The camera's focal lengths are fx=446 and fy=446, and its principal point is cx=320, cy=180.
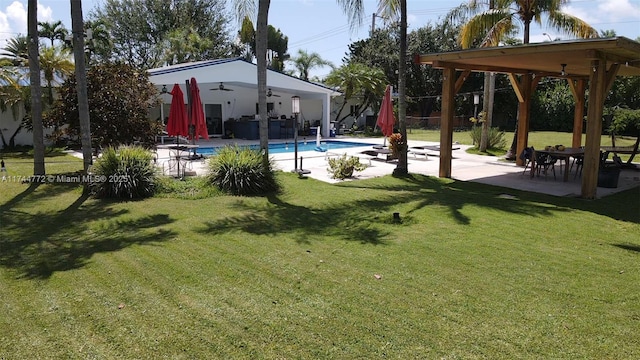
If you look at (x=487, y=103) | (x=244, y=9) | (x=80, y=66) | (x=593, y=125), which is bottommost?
(x=593, y=125)

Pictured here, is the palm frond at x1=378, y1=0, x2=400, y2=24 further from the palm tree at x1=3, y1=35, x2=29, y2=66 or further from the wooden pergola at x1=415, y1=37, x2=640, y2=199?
the palm tree at x1=3, y1=35, x2=29, y2=66

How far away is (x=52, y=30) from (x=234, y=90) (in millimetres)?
14356

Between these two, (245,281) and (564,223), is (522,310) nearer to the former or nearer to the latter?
(245,281)

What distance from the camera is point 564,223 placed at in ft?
22.9

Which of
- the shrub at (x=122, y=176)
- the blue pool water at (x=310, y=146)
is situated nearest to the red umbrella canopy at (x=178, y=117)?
the shrub at (x=122, y=176)

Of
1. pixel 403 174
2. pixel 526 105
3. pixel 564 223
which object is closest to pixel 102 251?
pixel 564 223

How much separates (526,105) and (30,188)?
535 inches

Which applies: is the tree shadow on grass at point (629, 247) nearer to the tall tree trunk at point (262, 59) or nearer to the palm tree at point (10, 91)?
the tall tree trunk at point (262, 59)

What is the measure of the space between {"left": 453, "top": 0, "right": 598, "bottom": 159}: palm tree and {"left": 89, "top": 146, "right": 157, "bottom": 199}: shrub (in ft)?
40.4

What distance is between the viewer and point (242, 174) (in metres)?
9.39

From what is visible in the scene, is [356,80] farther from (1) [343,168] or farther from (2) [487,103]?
(1) [343,168]

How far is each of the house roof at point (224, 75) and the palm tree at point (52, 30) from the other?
11.5m

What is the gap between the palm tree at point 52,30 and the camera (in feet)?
95.9

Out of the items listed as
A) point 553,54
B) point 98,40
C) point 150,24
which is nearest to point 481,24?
point 553,54
